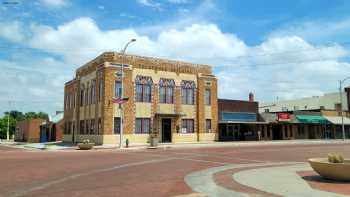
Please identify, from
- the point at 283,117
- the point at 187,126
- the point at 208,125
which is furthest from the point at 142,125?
the point at 283,117

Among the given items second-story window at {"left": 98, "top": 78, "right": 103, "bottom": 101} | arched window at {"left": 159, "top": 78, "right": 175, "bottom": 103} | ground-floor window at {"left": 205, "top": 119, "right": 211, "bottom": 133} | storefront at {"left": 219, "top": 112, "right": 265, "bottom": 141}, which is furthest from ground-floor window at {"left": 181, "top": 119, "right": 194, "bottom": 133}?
second-story window at {"left": 98, "top": 78, "right": 103, "bottom": 101}

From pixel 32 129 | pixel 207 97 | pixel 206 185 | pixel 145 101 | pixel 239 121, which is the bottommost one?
pixel 206 185

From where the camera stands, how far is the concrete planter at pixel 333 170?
11.1m

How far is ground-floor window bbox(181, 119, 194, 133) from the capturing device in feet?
149

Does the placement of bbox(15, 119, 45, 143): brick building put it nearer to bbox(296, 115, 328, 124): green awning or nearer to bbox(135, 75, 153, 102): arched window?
bbox(135, 75, 153, 102): arched window

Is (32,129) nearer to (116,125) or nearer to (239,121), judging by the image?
(116,125)

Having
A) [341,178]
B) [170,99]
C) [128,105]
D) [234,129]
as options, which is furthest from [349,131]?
[341,178]

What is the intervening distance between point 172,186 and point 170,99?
34.1 metres

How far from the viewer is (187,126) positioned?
150 ft

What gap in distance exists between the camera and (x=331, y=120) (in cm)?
6222

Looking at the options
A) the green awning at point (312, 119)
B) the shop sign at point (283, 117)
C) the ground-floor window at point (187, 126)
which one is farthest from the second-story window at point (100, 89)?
the green awning at point (312, 119)

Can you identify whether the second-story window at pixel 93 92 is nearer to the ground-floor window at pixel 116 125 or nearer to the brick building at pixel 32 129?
the ground-floor window at pixel 116 125

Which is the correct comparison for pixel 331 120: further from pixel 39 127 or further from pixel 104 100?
pixel 39 127

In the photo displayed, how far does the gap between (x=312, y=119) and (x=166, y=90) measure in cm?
2755
